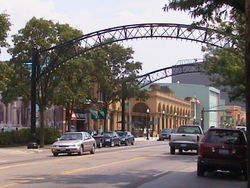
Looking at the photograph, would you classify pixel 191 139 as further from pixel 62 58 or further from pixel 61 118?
pixel 61 118

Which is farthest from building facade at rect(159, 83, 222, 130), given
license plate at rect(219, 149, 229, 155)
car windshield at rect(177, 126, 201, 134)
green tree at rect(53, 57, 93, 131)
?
license plate at rect(219, 149, 229, 155)

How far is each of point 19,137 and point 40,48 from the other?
7.98m

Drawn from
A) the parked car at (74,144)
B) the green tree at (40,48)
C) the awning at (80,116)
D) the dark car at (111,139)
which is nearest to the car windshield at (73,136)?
the parked car at (74,144)

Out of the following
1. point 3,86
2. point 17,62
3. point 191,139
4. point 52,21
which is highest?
point 52,21

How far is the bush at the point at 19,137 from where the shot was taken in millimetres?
39438

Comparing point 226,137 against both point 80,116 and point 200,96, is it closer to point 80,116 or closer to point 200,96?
point 80,116

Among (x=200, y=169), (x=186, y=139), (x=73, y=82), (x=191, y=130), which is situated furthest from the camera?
(x=73, y=82)

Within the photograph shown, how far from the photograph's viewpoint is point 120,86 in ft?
190

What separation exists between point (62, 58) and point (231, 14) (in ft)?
87.0

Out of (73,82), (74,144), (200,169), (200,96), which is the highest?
(200,96)

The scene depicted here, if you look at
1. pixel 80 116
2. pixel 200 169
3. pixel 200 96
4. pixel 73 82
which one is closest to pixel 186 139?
pixel 200 169

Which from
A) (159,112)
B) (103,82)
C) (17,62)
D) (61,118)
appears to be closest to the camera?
(17,62)

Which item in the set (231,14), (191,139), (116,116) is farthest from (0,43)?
(116,116)

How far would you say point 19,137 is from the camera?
41.7 metres
